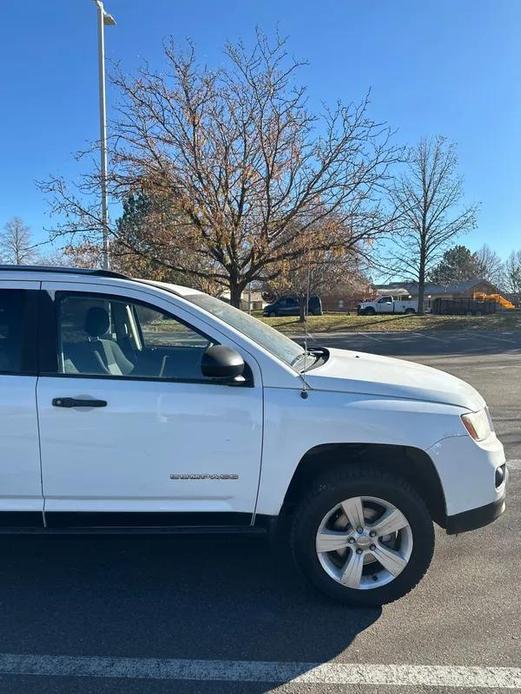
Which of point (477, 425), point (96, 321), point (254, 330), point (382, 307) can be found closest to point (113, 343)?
point (96, 321)

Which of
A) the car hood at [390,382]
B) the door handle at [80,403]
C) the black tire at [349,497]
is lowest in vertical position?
the black tire at [349,497]

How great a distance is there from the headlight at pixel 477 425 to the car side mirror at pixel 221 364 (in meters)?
1.32

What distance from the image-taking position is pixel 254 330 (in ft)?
11.6

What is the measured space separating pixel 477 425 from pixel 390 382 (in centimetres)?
56

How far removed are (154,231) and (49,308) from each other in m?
11.0

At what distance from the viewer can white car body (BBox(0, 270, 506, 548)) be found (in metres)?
2.96

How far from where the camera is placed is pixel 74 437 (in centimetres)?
297

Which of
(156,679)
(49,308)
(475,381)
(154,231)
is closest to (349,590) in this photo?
(156,679)

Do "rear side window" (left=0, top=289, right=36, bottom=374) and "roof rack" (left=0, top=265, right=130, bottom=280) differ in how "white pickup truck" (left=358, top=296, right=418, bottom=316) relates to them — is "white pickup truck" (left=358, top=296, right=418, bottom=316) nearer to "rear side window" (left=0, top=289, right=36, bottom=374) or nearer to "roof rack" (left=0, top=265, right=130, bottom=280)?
"roof rack" (left=0, top=265, right=130, bottom=280)

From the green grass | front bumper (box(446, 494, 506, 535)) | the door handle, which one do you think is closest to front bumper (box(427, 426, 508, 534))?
front bumper (box(446, 494, 506, 535))

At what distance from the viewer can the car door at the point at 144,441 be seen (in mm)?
2963

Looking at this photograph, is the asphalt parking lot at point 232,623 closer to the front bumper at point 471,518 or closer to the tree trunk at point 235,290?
the front bumper at point 471,518

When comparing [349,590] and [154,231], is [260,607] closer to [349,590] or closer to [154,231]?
[349,590]

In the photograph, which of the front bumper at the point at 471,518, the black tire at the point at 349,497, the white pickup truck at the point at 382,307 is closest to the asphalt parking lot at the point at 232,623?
the black tire at the point at 349,497
